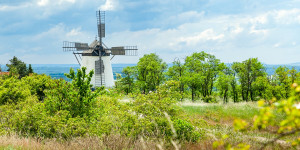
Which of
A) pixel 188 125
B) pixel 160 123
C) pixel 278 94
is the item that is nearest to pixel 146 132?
pixel 160 123

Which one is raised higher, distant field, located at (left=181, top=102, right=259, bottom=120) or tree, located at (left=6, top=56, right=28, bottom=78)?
tree, located at (left=6, top=56, right=28, bottom=78)

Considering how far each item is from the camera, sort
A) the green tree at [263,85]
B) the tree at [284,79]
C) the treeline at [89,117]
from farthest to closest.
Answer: the green tree at [263,85] → the tree at [284,79] → the treeline at [89,117]

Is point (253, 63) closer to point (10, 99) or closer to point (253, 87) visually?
point (253, 87)

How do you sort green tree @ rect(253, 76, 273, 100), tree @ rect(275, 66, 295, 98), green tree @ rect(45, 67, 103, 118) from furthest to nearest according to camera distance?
green tree @ rect(253, 76, 273, 100), tree @ rect(275, 66, 295, 98), green tree @ rect(45, 67, 103, 118)

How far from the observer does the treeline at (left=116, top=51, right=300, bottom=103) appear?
3938cm

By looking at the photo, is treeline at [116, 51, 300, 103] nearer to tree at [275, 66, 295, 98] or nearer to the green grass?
tree at [275, 66, 295, 98]

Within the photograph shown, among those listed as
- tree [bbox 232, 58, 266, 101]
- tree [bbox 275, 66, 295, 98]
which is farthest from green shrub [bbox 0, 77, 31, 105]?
tree [bbox 232, 58, 266, 101]

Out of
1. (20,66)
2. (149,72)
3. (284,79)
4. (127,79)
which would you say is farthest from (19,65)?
(284,79)

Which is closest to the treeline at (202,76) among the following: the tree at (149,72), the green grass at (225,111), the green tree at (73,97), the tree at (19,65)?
the tree at (149,72)

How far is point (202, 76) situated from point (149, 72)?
9.60m

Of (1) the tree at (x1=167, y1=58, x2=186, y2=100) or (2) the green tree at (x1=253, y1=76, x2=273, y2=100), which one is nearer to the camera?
(2) the green tree at (x1=253, y1=76, x2=273, y2=100)

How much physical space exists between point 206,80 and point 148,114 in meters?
33.4

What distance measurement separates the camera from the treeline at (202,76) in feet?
129

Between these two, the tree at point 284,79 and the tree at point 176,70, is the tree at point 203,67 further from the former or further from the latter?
the tree at point 284,79
